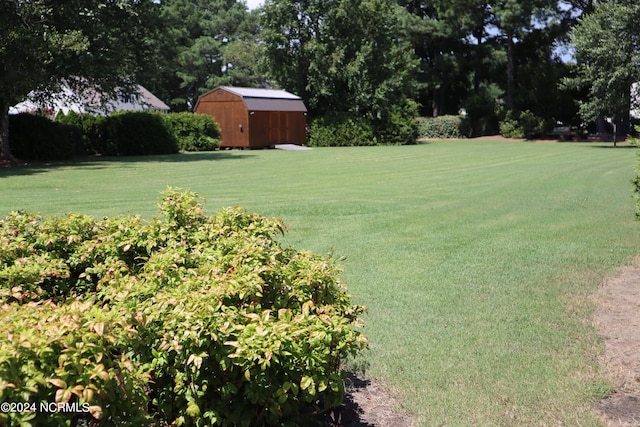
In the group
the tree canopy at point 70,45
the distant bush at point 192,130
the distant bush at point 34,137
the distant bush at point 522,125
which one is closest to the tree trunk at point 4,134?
the tree canopy at point 70,45

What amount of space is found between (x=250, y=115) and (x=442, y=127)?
69.1 ft

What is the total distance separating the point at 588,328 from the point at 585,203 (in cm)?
799

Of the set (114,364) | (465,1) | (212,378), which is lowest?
(212,378)

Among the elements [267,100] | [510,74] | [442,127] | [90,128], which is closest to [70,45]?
[90,128]

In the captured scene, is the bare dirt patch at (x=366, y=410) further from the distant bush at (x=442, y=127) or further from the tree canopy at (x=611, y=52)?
the distant bush at (x=442, y=127)

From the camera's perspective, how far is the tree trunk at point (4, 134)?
2345 cm

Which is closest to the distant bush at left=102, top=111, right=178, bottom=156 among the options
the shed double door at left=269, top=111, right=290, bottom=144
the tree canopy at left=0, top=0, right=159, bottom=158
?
the tree canopy at left=0, top=0, right=159, bottom=158

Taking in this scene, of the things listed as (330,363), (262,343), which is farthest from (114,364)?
(330,363)

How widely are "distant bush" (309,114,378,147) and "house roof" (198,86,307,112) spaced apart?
5.80 feet

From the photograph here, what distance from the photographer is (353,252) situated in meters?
8.13

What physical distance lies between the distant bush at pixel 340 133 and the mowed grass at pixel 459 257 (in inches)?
968

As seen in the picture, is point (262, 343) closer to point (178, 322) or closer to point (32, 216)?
point (178, 322)

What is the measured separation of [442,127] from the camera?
5409 centimetres

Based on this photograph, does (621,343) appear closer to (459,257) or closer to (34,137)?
(459,257)
